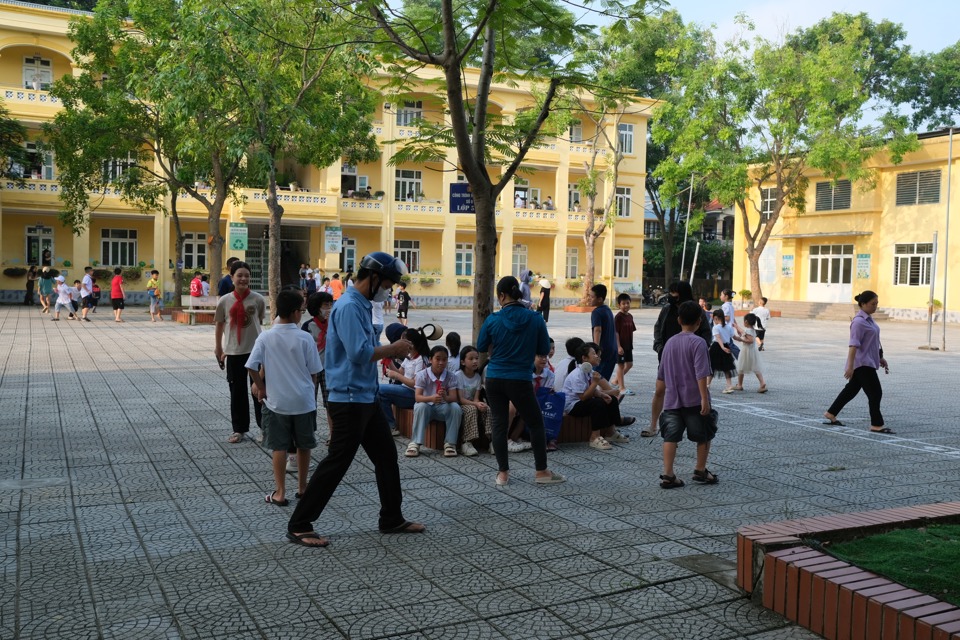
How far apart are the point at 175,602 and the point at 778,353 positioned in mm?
18016

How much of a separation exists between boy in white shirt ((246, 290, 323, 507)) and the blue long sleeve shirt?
0.70m

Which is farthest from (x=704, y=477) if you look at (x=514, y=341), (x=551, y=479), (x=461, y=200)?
(x=461, y=200)

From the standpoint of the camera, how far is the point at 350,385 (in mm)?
5344

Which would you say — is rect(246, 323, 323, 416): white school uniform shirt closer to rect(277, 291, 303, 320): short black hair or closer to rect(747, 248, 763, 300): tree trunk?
rect(277, 291, 303, 320): short black hair

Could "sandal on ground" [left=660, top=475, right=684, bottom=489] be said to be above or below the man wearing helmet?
below

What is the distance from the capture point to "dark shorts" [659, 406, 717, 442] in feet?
22.8

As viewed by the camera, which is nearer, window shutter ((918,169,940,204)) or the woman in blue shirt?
the woman in blue shirt

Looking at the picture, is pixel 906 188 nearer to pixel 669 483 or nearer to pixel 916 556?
pixel 669 483

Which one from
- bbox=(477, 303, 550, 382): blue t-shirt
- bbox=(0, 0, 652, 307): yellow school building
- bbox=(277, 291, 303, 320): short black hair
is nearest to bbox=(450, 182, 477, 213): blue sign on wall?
bbox=(477, 303, 550, 382): blue t-shirt

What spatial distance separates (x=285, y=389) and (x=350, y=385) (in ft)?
3.10

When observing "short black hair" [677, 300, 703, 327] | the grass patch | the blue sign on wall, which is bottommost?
the grass patch

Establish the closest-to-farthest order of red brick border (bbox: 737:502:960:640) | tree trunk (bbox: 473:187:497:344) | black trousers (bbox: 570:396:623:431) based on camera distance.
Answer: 1. red brick border (bbox: 737:502:960:640)
2. black trousers (bbox: 570:396:623:431)
3. tree trunk (bbox: 473:187:497:344)

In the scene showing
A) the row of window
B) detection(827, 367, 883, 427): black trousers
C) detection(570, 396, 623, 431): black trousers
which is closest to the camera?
detection(570, 396, 623, 431): black trousers

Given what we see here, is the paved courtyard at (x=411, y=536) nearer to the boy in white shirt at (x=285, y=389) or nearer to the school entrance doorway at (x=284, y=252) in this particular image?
the boy in white shirt at (x=285, y=389)
